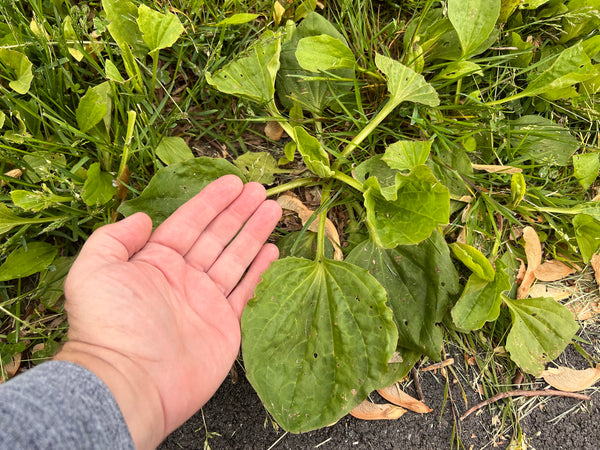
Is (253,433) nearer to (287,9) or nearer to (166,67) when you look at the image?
(166,67)

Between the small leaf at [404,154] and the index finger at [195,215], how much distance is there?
2.17ft

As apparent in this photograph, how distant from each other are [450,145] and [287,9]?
1.08 metres

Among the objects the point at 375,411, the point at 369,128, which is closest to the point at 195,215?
the point at 369,128

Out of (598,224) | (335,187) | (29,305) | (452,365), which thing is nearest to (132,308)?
(29,305)

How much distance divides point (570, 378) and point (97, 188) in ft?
7.97

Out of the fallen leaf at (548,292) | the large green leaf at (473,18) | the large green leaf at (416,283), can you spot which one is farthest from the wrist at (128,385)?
the large green leaf at (473,18)

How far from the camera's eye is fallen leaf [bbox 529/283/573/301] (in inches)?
84.6

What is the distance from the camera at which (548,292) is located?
217 centimetres

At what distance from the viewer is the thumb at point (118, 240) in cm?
148

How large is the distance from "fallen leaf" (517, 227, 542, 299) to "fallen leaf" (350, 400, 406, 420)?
830mm

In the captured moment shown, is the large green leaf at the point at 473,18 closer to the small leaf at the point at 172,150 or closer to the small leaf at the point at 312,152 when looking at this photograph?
the small leaf at the point at 312,152

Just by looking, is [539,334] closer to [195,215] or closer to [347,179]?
[347,179]

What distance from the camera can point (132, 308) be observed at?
1450 mm

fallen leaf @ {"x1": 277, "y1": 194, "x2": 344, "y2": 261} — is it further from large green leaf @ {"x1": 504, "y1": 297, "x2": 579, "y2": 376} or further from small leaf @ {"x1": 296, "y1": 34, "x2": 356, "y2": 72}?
large green leaf @ {"x1": 504, "y1": 297, "x2": 579, "y2": 376}
